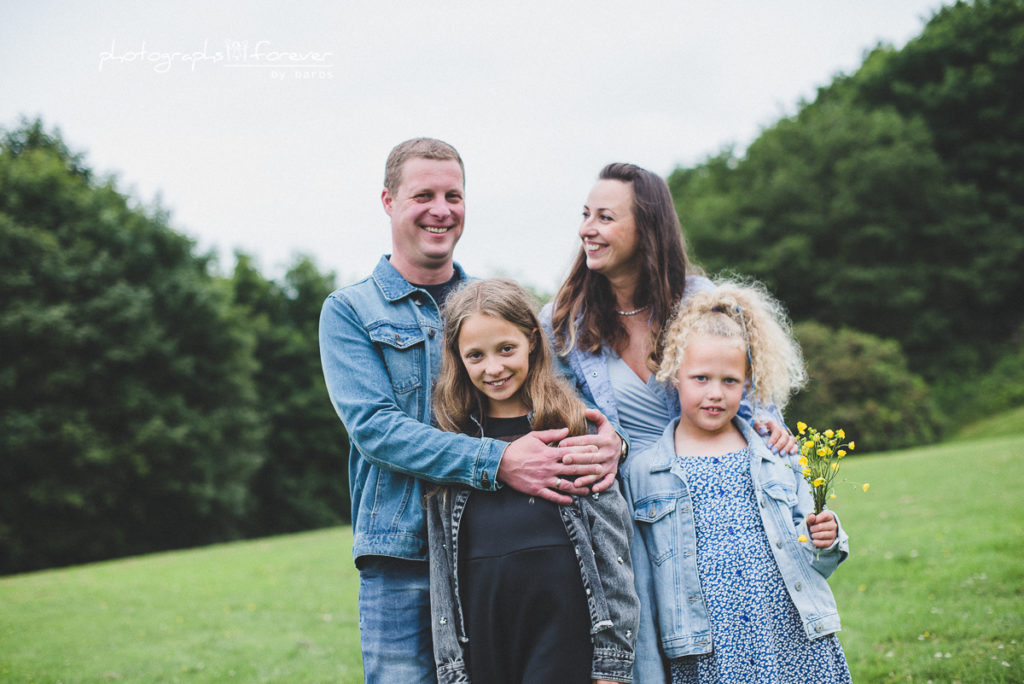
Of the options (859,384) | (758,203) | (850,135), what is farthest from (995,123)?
(859,384)

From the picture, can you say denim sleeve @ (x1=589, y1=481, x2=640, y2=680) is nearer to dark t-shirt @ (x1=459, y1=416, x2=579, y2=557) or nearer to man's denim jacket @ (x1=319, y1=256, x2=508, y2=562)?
dark t-shirt @ (x1=459, y1=416, x2=579, y2=557)


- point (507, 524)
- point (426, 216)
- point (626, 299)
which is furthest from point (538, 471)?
point (626, 299)

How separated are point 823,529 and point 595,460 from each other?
100 centimetres

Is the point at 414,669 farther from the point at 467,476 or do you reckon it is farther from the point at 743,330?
the point at 743,330

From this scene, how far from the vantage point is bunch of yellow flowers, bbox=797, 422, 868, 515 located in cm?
304

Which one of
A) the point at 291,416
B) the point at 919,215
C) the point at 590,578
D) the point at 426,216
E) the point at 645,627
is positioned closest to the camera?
the point at 590,578

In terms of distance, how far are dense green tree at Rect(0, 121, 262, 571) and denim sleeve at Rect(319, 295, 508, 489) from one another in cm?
1955

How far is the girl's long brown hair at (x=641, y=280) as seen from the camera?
3771mm

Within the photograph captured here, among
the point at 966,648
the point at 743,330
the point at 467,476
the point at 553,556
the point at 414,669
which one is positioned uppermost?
the point at 743,330

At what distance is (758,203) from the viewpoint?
37219mm

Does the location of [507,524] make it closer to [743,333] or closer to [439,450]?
[439,450]

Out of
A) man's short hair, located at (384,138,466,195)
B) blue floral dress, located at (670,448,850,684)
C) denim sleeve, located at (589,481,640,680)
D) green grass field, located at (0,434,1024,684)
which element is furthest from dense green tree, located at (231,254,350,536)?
denim sleeve, located at (589,481,640,680)

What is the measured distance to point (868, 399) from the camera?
26078 mm

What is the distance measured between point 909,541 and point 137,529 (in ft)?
70.2
